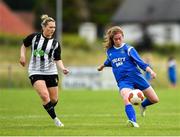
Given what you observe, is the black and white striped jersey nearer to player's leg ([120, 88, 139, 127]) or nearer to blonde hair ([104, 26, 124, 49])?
blonde hair ([104, 26, 124, 49])

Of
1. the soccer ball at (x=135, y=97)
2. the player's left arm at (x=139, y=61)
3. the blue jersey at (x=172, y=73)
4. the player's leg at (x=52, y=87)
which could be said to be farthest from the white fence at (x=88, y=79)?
the soccer ball at (x=135, y=97)

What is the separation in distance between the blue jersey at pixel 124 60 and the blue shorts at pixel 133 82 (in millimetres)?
73

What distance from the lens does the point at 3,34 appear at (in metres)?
64.9

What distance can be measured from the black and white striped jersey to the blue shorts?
4.82 feet

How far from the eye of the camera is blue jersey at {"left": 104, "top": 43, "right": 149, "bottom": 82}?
1700 centimetres

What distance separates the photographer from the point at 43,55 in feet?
56.2

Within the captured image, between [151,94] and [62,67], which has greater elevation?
[62,67]

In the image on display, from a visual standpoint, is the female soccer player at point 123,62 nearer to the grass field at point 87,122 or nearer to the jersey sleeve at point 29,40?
the grass field at point 87,122

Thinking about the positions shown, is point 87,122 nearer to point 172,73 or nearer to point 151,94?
point 151,94

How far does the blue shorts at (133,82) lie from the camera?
56.1 ft

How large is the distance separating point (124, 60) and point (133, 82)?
1.80 feet

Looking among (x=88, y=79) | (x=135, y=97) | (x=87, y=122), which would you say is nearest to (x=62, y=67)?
(x=135, y=97)

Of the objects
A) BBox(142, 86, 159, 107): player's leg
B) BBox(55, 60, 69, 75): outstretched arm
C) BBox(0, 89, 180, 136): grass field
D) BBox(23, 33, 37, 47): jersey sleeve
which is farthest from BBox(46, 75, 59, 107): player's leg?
BBox(142, 86, 159, 107): player's leg

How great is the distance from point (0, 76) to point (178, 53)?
1210 inches
